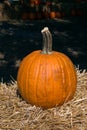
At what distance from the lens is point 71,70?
169 inches

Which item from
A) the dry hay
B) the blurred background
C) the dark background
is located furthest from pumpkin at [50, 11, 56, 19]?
the dry hay

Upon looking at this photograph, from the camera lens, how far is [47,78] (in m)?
4.12

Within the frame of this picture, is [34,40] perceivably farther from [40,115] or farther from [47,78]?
[40,115]

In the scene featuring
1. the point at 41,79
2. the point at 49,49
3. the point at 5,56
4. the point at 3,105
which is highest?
the point at 49,49

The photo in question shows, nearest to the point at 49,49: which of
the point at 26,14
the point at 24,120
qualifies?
the point at 24,120

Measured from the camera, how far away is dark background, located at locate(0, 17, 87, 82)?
8.82m

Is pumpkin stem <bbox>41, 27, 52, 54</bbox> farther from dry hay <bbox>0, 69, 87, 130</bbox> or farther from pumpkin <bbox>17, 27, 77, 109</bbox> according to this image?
dry hay <bbox>0, 69, 87, 130</bbox>

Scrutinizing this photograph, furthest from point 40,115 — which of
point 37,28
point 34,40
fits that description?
point 37,28

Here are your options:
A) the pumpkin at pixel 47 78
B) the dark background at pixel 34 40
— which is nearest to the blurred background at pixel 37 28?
the dark background at pixel 34 40

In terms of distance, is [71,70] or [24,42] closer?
[71,70]

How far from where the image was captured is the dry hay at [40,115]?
3727 millimetres

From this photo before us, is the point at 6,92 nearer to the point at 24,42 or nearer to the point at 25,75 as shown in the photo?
the point at 25,75

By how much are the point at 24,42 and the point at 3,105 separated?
6.90 m

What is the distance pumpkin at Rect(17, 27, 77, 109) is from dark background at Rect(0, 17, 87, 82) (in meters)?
3.21
